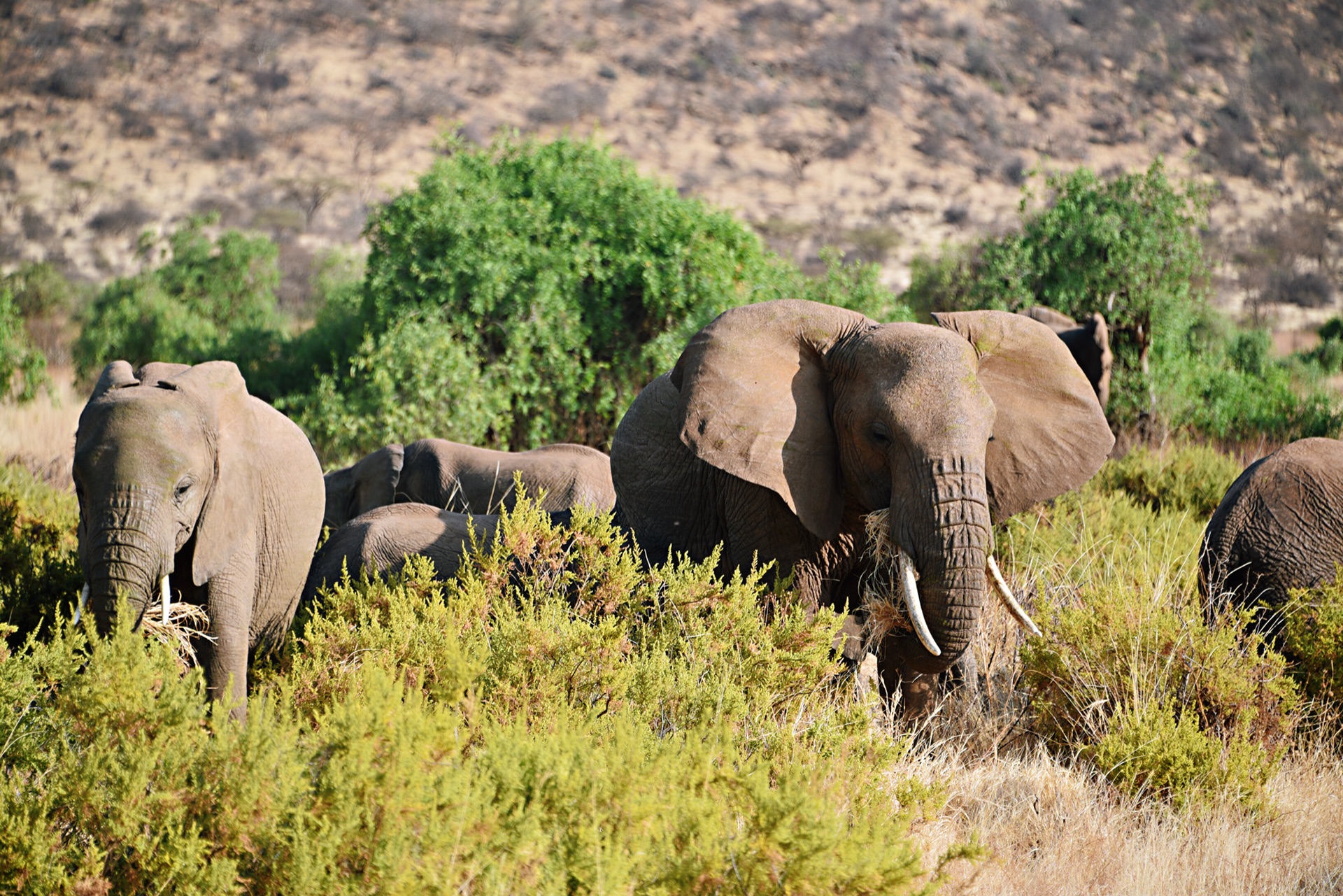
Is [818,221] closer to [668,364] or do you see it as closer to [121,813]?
[668,364]

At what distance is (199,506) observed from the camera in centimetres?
493

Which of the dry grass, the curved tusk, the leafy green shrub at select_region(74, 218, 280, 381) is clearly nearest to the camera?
the curved tusk

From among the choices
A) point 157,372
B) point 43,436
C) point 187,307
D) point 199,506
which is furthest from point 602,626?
point 187,307

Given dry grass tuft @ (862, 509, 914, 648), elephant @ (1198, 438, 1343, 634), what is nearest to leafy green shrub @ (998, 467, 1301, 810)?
elephant @ (1198, 438, 1343, 634)

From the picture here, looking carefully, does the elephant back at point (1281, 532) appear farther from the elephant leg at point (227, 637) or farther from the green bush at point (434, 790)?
the elephant leg at point (227, 637)

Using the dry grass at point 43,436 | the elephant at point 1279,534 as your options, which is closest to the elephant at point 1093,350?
the elephant at point 1279,534

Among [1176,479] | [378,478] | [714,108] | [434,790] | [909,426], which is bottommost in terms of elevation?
[714,108]

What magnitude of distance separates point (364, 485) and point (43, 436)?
575 centimetres

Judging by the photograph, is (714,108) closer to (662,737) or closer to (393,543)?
(393,543)

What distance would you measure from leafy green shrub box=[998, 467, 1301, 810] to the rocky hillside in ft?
97.6

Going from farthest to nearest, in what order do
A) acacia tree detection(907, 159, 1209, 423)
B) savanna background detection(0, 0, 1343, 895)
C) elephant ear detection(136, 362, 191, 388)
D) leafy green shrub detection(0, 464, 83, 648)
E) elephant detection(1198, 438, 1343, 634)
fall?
acacia tree detection(907, 159, 1209, 423) → elephant detection(1198, 438, 1343, 634) → leafy green shrub detection(0, 464, 83, 648) → elephant ear detection(136, 362, 191, 388) → savanna background detection(0, 0, 1343, 895)

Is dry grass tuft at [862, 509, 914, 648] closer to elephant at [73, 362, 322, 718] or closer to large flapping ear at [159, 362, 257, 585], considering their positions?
elephant at [73, 362, 322, 718]

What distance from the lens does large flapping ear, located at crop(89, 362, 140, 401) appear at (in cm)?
504

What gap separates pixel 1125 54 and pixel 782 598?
52124 millimetres
